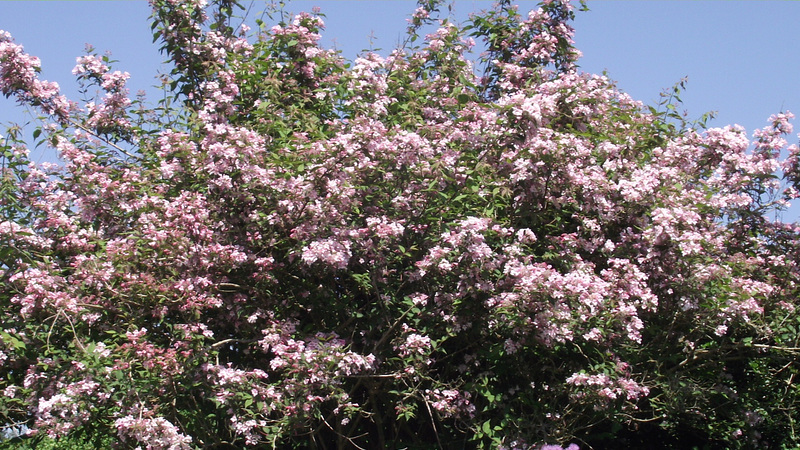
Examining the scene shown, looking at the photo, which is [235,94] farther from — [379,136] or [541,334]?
[541,334]

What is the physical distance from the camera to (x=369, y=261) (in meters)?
4.72

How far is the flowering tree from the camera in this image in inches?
168

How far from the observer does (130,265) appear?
14.5 feet

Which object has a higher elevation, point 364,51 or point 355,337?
point 364,51

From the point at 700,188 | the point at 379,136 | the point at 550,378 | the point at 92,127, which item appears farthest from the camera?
the point at 92,127

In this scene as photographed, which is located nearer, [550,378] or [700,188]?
[550,378]

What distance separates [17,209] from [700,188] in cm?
478

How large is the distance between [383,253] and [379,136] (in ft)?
2.49

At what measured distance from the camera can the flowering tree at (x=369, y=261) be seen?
4.27 m

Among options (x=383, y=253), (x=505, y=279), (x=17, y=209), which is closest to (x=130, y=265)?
(x=17, y=209)

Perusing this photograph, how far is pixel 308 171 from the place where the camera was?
4.49 m

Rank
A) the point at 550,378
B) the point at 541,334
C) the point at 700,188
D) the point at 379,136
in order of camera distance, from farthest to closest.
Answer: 1. the point at 700,188
2. the point at 550,378
3. the point at 379,136
4. the point at 541,334

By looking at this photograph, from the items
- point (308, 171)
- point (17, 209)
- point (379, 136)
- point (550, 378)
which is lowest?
point (550, 378)

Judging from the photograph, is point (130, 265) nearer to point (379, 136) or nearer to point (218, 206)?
point (218, 206)
